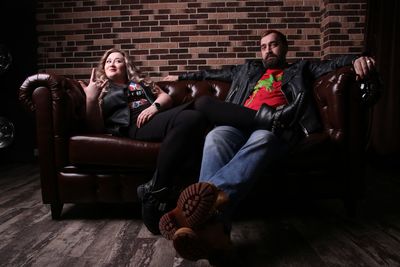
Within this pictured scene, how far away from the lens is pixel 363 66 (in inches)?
65.5

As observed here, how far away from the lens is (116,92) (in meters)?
1.87

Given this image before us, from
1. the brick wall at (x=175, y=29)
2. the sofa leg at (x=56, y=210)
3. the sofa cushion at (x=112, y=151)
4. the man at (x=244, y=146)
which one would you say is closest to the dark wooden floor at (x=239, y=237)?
the sofa leg at (x=56, y=210)

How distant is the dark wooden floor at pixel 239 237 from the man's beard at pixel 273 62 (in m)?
0.88

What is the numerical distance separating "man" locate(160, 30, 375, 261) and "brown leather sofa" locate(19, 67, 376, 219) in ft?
0.49

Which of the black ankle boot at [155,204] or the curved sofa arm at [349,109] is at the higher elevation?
the curved sofa arm at [349,109]

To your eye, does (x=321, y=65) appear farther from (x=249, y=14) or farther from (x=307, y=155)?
(x=249, y=14)

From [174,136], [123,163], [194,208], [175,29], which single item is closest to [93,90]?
[123,163]

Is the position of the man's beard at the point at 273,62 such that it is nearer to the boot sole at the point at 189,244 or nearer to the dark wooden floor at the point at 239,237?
the dark wooden floor at the point at 239,237

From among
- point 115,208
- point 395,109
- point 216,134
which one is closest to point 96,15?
point 115,208

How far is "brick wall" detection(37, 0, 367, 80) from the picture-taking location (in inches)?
145

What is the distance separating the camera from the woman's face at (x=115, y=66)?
1962 millimetres

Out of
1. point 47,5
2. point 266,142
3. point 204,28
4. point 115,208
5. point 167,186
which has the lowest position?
point 115,208

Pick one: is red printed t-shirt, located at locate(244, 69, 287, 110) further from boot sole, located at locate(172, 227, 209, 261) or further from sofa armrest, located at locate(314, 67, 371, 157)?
boot sole, located at locate(172, 227, 209, 261)

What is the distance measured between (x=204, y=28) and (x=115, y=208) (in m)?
2.45
